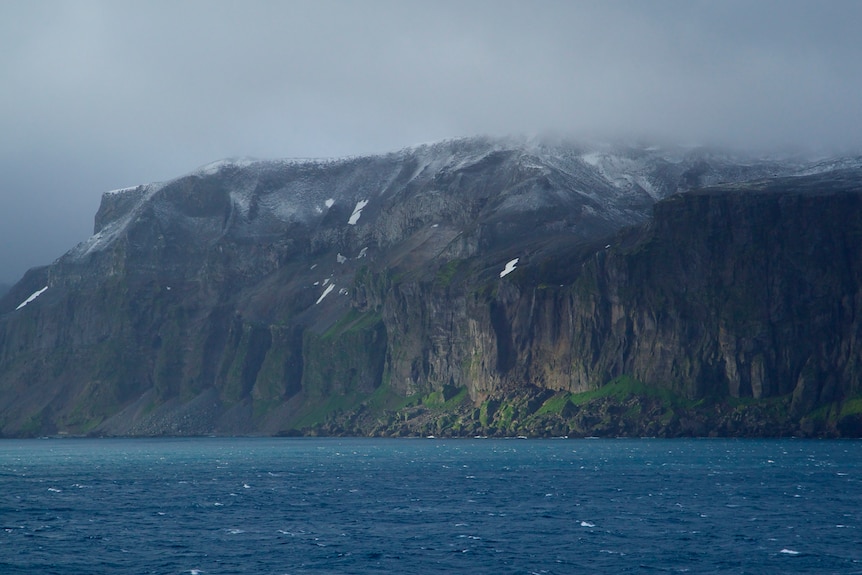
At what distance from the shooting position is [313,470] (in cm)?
15800

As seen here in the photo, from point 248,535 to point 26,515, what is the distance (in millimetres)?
25491

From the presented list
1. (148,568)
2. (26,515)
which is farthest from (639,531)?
(26,515)

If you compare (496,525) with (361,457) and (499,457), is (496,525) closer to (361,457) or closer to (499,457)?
(499,457)

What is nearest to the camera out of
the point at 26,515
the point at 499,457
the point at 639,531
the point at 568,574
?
the point at 568,574

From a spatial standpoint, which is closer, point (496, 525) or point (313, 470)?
point (496, 525)

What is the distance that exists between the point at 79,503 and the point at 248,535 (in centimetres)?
3171

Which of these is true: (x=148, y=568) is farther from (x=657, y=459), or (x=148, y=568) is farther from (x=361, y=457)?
(x=361, y=457)

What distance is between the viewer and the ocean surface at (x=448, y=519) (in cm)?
7544

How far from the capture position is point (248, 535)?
3452 inches

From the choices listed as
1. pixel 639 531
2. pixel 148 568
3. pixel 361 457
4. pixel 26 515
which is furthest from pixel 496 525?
pixel 361 457

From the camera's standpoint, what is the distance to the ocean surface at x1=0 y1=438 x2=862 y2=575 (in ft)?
247

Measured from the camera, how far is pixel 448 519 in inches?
3775

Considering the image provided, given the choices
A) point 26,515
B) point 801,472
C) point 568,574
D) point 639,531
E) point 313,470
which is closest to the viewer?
point 568,574

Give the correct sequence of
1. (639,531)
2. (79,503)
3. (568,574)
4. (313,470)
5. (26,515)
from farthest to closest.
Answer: (313,470) → (79,503) → (26,515) → (639,531) → (568,574)
